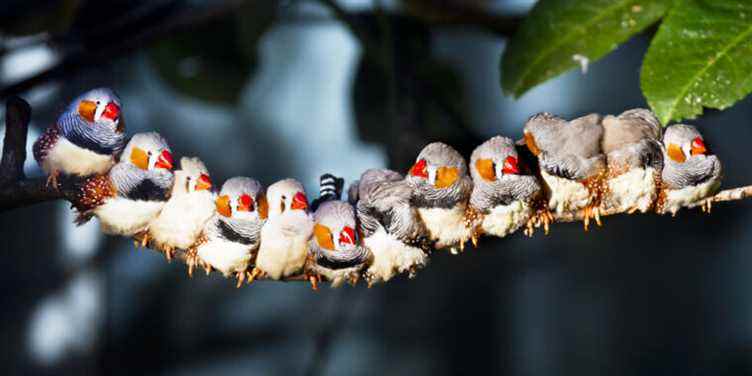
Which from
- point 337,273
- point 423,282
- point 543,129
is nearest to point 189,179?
point 337,273

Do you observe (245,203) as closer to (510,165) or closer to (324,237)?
(324,237)

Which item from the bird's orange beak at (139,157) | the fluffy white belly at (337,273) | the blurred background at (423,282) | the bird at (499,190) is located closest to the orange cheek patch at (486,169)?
the bird at (499,190)

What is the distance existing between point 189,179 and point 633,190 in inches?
11.4

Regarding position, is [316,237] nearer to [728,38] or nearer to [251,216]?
[251,216]

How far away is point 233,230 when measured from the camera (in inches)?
17.1

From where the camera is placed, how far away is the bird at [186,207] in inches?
17.2

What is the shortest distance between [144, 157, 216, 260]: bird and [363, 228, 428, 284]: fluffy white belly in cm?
Answer: 11

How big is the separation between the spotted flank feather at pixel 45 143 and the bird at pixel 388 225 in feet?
0.60

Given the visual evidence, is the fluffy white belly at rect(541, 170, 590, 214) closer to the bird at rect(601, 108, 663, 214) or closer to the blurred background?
the bird at rect(601, 108, 663, 214)

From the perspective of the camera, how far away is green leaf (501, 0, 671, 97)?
51 centimetres

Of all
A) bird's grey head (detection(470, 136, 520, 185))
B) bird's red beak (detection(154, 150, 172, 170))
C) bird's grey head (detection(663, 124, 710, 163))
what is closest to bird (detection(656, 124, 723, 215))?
bird's grey head (detection(663, 124, 710, 163))

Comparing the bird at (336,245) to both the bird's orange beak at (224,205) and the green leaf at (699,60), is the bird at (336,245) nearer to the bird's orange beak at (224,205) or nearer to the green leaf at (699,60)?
the bird's orange beak at (224,205)

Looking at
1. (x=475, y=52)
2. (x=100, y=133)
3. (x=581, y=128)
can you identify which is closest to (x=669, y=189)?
(x=581, y=128)

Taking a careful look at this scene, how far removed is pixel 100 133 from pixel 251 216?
0.10m
